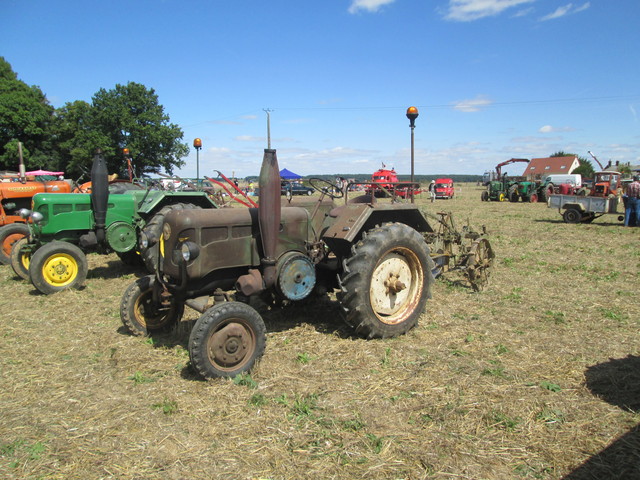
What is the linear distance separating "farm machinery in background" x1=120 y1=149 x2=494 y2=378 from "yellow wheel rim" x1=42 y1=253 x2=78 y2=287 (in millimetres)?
2620

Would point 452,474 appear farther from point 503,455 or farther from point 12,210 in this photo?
point 12,210

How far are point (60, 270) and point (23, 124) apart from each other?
117ft

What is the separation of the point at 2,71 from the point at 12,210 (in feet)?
129

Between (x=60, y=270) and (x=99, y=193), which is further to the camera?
(x=99, y=193)

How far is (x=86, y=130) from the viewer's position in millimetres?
35844

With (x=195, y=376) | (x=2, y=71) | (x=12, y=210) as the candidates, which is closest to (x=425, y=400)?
(x=195, y=376)

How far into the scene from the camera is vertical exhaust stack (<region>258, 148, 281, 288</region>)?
3826mm

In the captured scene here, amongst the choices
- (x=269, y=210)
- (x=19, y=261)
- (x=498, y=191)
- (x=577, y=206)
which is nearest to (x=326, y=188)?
(x=269, y=210)

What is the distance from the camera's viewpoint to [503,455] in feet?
8.55

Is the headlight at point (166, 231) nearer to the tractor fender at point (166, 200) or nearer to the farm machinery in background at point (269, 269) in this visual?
the farm machinery in background at point (269, 269)

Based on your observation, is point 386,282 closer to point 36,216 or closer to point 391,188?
point 391,188

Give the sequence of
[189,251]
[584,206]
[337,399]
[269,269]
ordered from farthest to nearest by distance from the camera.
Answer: [584,206] < [269,269] < [189,251] < [337,399]

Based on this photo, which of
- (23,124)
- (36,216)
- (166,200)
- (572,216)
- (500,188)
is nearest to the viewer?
(36,216)

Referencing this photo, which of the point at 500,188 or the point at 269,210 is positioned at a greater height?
the point at 500,188
